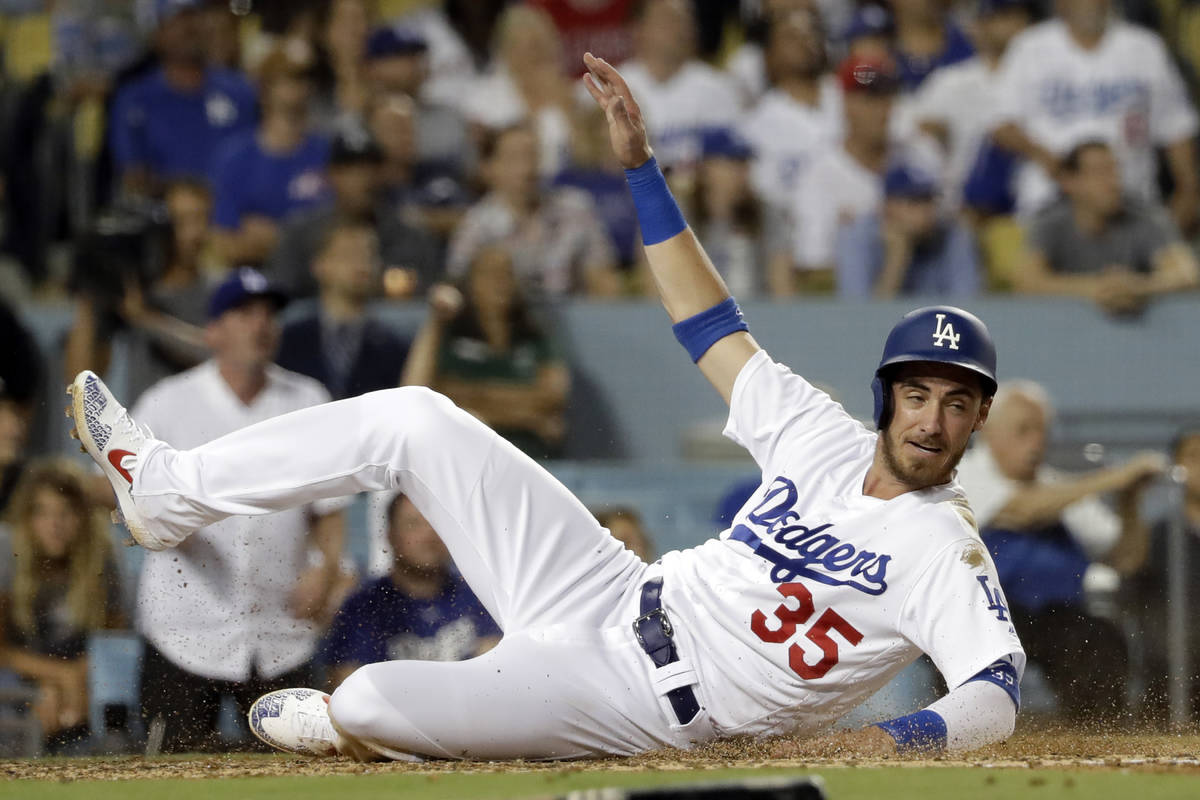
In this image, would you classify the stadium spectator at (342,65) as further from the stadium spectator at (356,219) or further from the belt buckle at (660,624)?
the belt buckle at (660,624)

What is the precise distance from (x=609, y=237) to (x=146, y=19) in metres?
3.11

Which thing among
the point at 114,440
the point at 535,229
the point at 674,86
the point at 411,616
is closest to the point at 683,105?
the point at 674,86

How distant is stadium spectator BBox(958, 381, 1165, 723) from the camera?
234 inches

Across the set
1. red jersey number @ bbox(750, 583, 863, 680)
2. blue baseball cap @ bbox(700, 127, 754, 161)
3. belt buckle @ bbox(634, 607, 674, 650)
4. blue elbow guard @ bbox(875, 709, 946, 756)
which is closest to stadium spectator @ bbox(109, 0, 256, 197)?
blue baseball cap @ bbox(700, 127, 754, 161)

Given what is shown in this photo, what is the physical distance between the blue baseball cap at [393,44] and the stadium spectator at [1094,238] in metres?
3.56

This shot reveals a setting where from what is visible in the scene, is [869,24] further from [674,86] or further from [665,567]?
[665,567]

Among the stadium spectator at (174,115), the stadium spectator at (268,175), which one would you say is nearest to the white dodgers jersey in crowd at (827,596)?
the stadium spectator at (268,175)

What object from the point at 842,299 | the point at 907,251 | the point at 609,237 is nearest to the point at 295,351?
the point at 609,237

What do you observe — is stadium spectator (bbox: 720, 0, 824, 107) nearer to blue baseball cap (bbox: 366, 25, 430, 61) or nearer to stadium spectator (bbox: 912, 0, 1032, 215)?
stadium spectator (bbox: 912, 0, 1032, 215)

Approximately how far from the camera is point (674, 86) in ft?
29.6

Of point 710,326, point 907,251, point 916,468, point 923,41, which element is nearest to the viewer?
point 916,468

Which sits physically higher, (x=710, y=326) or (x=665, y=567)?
(x=710, y=326)

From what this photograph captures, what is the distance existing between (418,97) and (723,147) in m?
1.83

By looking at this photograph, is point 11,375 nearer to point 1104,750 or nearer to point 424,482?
point 424,482
